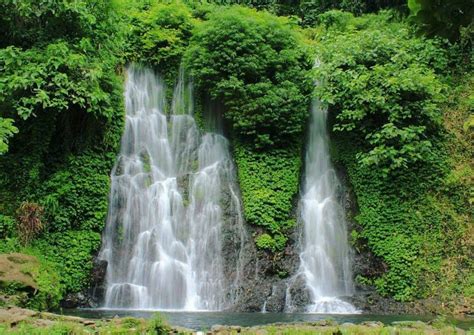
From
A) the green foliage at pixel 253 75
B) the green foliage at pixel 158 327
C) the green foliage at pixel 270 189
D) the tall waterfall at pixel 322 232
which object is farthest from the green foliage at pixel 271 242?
the green foliage at pixel 158 327

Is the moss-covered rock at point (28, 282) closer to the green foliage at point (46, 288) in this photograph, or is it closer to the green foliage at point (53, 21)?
the green foliage at point (46, 288)

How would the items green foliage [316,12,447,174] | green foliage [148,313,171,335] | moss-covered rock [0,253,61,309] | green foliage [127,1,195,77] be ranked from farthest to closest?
green foliage [127,1,195,77], green foliage [316,12,447,174], moss-covered rock [0,253,61,309], green foliage [148,313,171,335]

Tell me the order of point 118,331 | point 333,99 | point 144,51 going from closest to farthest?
point 118,331 < point 333,99 < point 144,51

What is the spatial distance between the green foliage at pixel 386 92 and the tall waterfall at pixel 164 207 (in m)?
4.24

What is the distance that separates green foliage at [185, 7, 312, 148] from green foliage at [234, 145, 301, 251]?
0.51 metres

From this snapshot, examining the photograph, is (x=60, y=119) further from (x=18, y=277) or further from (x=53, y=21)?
(x=18, y=277)

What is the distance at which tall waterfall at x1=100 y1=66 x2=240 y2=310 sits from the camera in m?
13.5

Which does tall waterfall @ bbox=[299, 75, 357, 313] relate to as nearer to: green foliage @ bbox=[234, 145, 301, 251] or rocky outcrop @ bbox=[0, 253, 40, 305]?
green foliage @ bbox=[234, 145, 301, 251]

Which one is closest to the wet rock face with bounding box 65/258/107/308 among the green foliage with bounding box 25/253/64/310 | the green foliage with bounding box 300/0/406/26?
the green foliage with bounding box 25/253/64/310

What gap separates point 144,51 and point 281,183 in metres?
6.79

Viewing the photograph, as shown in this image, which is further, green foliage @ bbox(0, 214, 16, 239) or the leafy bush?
the leafy bush

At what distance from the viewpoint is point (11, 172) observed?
13.8 m

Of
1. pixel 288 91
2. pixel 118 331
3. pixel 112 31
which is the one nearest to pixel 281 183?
pixel 288 91

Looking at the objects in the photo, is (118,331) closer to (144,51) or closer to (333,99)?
(333,99)
